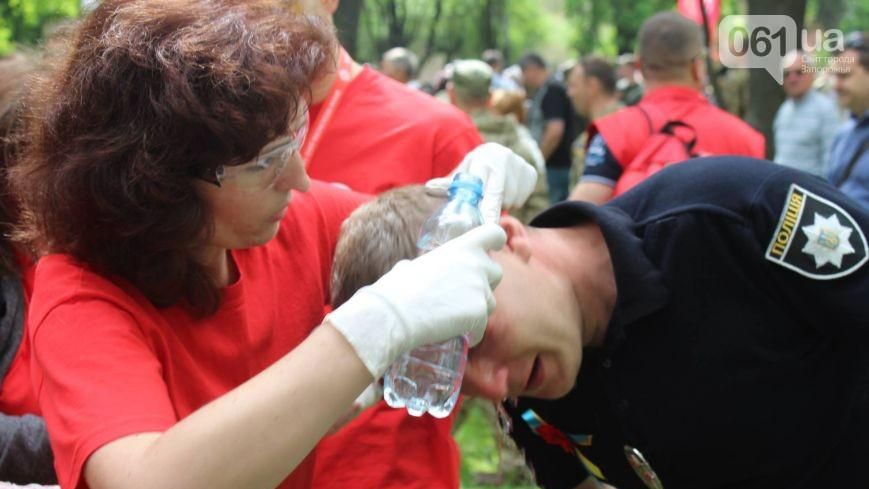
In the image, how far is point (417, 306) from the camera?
1571 mm

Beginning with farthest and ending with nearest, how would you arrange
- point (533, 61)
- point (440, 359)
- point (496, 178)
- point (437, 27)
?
point (437, 27) < point (533, 61) < point (496, 178) < point (440, 359)

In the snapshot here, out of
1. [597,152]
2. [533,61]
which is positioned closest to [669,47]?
[597,152]

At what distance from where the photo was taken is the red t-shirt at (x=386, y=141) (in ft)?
9.61

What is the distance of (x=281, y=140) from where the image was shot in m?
1.80

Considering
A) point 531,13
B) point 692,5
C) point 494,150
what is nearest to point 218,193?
point 494,150

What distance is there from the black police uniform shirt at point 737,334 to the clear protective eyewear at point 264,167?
24.9 inches

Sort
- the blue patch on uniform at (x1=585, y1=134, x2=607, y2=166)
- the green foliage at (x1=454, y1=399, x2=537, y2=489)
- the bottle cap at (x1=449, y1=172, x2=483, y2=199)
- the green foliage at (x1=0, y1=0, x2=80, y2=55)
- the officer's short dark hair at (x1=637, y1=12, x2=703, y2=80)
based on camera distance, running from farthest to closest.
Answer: the green foliage at (x1=0, y1=0, x2=80, y2=55), the green foliage at (x1=454, y1=399, x2=537, y2=489), the officer's short dark hair at (x1=637, y1=12, x2=703, y2=80), the blue patch on uniform at (x1=585, y1=134, x2=607, y2=166), the bottle cap at (x1=449, y1=172, x2=483, y2=199)

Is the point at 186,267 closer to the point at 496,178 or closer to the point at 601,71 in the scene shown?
the point at 496,178

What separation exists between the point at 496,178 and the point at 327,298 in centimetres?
44

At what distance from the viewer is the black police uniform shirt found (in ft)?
6.28

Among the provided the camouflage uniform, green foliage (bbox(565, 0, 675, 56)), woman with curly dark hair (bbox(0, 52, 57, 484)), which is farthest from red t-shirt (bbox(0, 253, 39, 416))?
green foliage (bbox(565, 0, 675, 56))

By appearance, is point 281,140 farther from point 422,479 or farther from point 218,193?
point 422,479

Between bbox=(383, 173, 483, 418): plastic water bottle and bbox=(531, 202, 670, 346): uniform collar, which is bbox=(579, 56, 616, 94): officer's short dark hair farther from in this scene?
bbox=(383, 173, 483, 418): plastic water bottle

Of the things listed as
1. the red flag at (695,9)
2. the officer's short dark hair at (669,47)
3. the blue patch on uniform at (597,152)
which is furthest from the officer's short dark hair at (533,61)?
the blue patch on uniform at (597,152)
